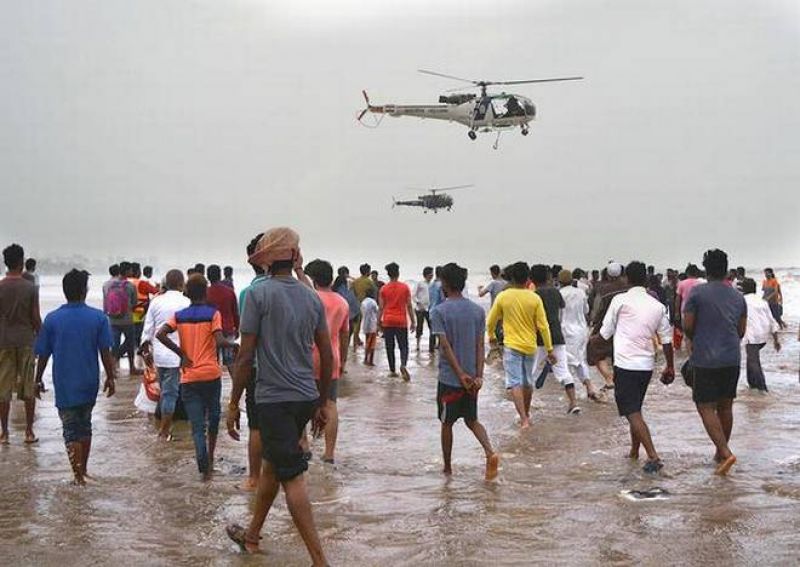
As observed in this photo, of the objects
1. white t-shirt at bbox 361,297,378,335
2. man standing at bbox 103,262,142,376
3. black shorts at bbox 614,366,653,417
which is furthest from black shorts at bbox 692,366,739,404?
white t-shirt at bbox 361,297,378,335

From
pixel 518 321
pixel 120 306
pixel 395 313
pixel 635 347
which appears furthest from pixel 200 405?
pixel 120 306

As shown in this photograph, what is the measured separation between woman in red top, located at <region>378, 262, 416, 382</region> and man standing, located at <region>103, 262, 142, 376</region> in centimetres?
426

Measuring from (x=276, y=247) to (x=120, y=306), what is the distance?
1055 centimetres

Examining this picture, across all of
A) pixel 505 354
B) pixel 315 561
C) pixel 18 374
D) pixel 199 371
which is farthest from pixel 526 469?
pixel 18 374

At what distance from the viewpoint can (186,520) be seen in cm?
608

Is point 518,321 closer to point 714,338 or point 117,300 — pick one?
point 714,338

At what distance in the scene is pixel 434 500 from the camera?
21.8 feet

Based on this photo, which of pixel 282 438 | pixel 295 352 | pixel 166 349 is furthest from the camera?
pixel 166 349

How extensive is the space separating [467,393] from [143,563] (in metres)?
3.16

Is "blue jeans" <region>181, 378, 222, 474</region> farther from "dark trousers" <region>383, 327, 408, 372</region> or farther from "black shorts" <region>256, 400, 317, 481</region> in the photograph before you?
"dark trousers" <region>383, 327, 408, 372</region>

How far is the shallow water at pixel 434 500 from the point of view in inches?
209

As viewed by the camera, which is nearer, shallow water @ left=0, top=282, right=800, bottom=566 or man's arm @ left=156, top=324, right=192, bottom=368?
shallow water @ left=0, top=282, right=800, bottom=566

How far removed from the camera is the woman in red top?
48.3 feet

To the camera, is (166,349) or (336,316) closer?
(336,316)
